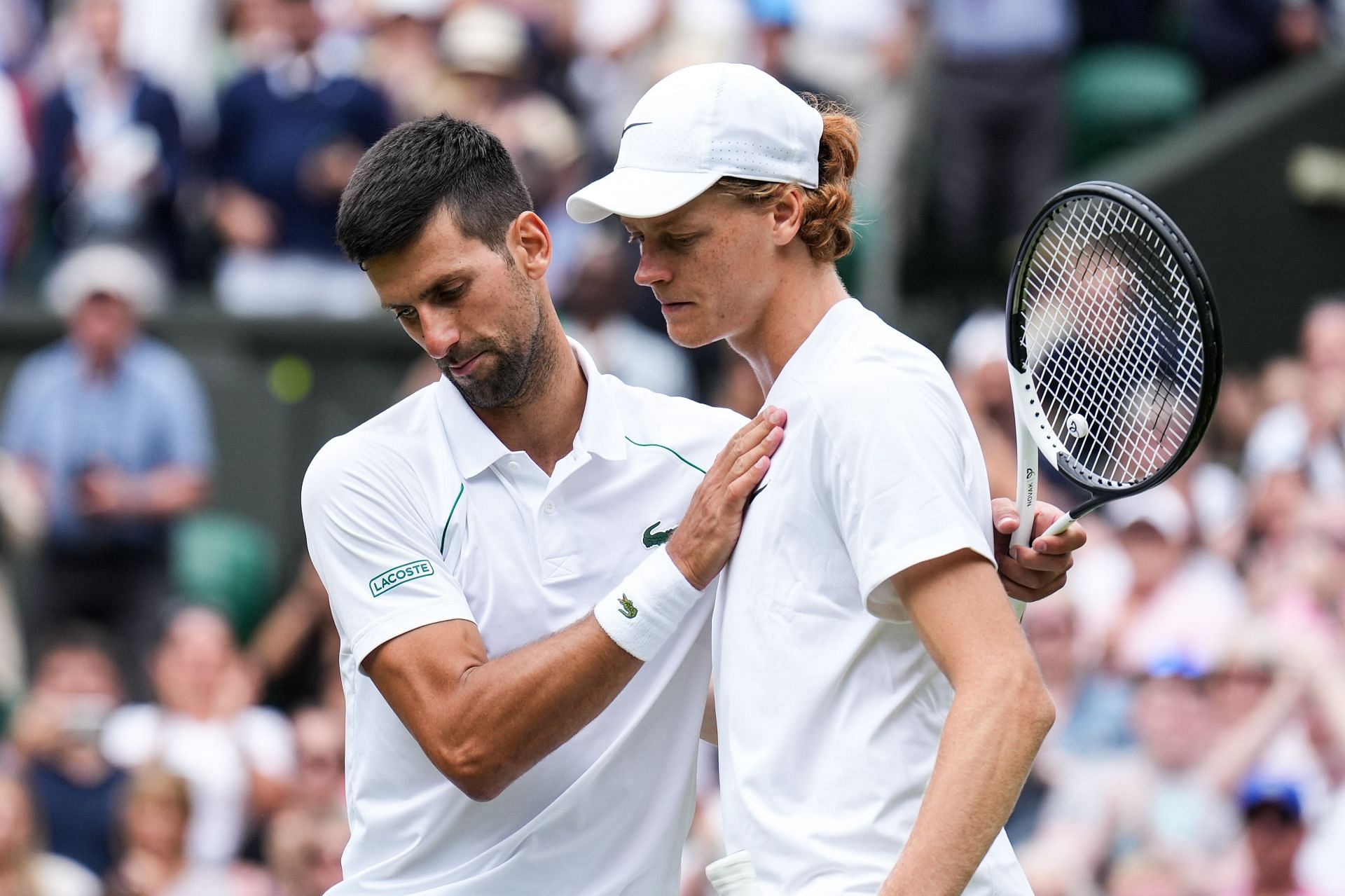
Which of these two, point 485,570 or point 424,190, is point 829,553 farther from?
point 424,190

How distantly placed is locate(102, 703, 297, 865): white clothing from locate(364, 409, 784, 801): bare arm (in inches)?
159

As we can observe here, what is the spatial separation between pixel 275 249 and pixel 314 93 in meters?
0.71

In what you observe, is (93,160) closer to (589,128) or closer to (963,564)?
(589,128)

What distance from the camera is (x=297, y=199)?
8.94 meters

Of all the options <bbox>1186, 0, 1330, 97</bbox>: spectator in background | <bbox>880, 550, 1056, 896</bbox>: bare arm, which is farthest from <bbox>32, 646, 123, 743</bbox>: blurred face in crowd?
<bbox>1186, 0, 1330, 97</bbox>: spectator in background

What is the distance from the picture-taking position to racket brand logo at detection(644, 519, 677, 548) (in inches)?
139

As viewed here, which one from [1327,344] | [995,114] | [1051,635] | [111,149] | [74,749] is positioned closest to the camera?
[1051,635]

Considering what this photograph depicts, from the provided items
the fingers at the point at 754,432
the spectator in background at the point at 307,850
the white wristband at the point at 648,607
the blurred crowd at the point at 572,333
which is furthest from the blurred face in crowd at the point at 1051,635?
the fingers at the point at 754,432

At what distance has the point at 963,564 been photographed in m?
2.78

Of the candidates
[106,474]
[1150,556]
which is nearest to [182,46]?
[106,474]

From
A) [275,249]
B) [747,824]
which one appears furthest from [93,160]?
[747,824]

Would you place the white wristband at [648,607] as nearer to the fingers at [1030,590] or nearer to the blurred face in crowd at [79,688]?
the fingers at [1030,590]

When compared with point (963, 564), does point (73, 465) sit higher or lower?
lower

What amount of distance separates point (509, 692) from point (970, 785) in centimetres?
86
